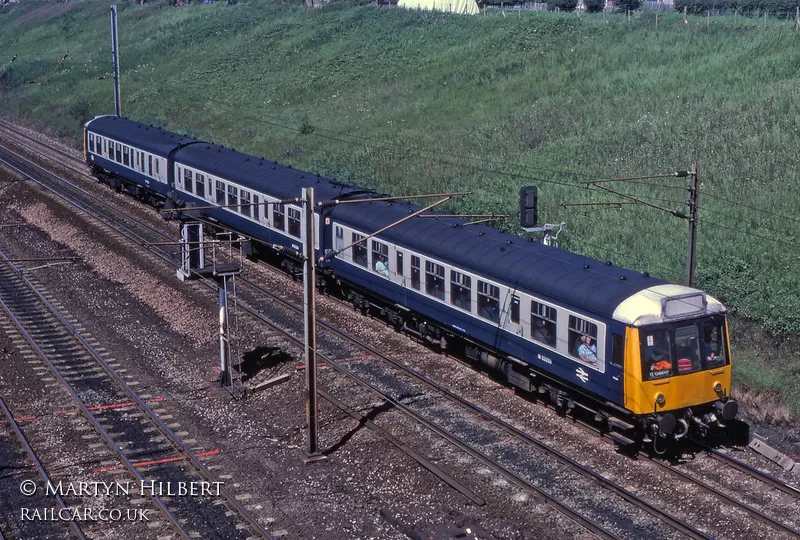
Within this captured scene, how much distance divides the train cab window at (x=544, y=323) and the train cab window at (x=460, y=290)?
247cm

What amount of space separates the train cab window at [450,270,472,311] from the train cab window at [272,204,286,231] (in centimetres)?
984

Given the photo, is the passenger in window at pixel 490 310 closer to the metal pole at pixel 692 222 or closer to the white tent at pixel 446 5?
the metal pole at pixel 692 222

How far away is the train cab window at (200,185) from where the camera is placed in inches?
1491

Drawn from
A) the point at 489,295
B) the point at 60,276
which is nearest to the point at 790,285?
the point at 489,295

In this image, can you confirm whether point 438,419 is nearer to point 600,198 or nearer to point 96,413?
point 96,413

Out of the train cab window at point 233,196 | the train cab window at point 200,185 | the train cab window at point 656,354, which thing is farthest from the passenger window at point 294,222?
the train cab window at point 656,354

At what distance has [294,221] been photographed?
31562 millimetres

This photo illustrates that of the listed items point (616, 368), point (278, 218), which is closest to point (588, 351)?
point (616, 368)

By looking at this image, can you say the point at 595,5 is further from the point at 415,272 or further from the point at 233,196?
the point at 415,272

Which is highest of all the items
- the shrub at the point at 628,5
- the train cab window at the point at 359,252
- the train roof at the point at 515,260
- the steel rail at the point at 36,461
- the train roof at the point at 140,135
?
the shrub at the point at 628,5

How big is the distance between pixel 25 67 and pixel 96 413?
76092 millimetres

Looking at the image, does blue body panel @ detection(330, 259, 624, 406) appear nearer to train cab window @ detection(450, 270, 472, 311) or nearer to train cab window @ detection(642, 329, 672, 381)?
train cab window @ detection(450, 270, 472, 311)

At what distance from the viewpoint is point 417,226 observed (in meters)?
26.2

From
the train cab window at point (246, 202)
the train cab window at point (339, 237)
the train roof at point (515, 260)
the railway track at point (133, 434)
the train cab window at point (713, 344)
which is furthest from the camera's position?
the train cab window at point (246, 202)
